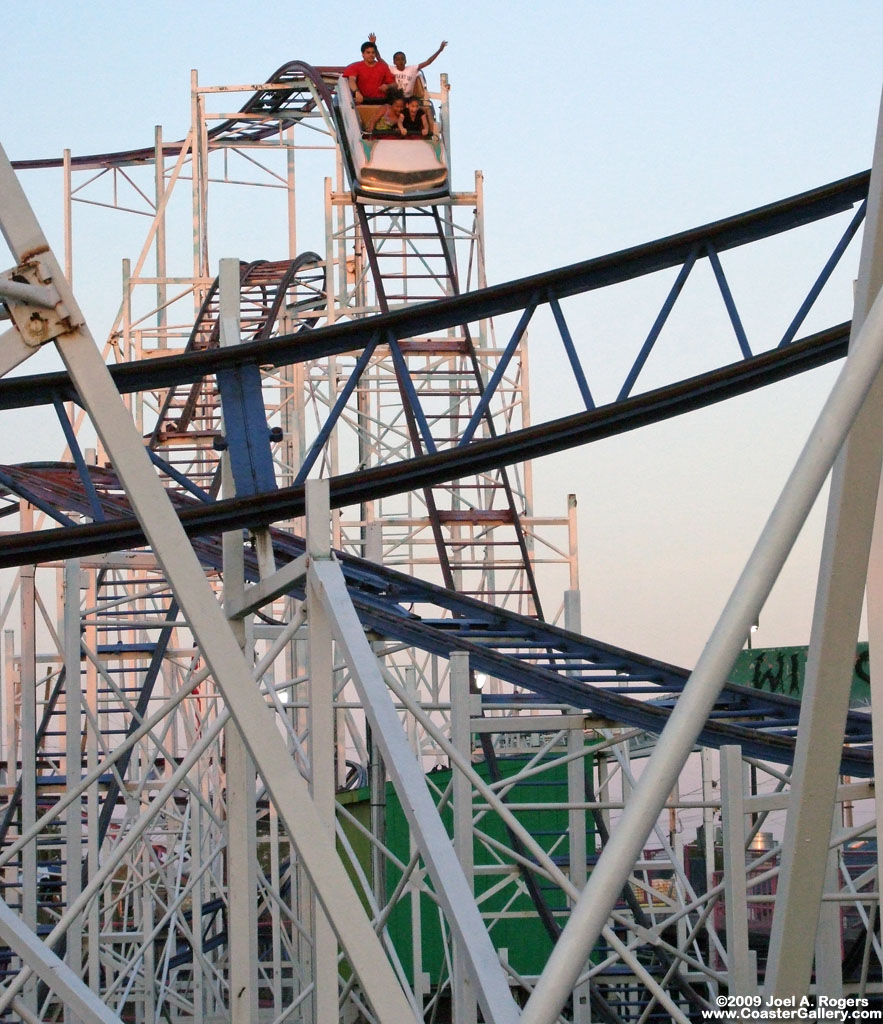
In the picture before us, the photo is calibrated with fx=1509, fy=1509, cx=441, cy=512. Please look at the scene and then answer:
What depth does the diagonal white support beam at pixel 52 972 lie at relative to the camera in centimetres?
564

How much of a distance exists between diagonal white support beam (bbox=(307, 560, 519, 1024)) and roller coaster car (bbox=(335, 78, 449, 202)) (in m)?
10.9

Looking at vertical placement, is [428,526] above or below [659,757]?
above

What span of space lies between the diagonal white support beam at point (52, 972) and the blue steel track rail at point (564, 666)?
2610 mm

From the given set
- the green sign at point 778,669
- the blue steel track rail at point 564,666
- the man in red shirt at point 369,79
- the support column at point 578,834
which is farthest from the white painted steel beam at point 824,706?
the green sign at point 778,669

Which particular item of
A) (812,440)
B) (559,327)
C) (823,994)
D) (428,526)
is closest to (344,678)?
(428,526)

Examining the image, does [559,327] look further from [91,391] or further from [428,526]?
[428,526]

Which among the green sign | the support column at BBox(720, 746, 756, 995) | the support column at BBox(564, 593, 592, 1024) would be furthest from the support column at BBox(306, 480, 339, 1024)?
the green sign

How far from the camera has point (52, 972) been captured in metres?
5.77

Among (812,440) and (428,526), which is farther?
(428,526)

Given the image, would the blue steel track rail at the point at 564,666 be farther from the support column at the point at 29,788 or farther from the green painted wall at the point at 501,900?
the green painted wall at the point at 501,900

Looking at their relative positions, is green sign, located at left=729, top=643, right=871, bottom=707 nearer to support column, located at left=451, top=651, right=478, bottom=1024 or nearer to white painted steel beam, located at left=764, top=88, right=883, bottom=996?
support column, located at left=451, top=651, right=478, bottom=1024

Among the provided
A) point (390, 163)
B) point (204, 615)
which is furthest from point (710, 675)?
point (390, 163)

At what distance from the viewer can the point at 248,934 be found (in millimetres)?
5449

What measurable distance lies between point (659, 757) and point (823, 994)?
195 inches
